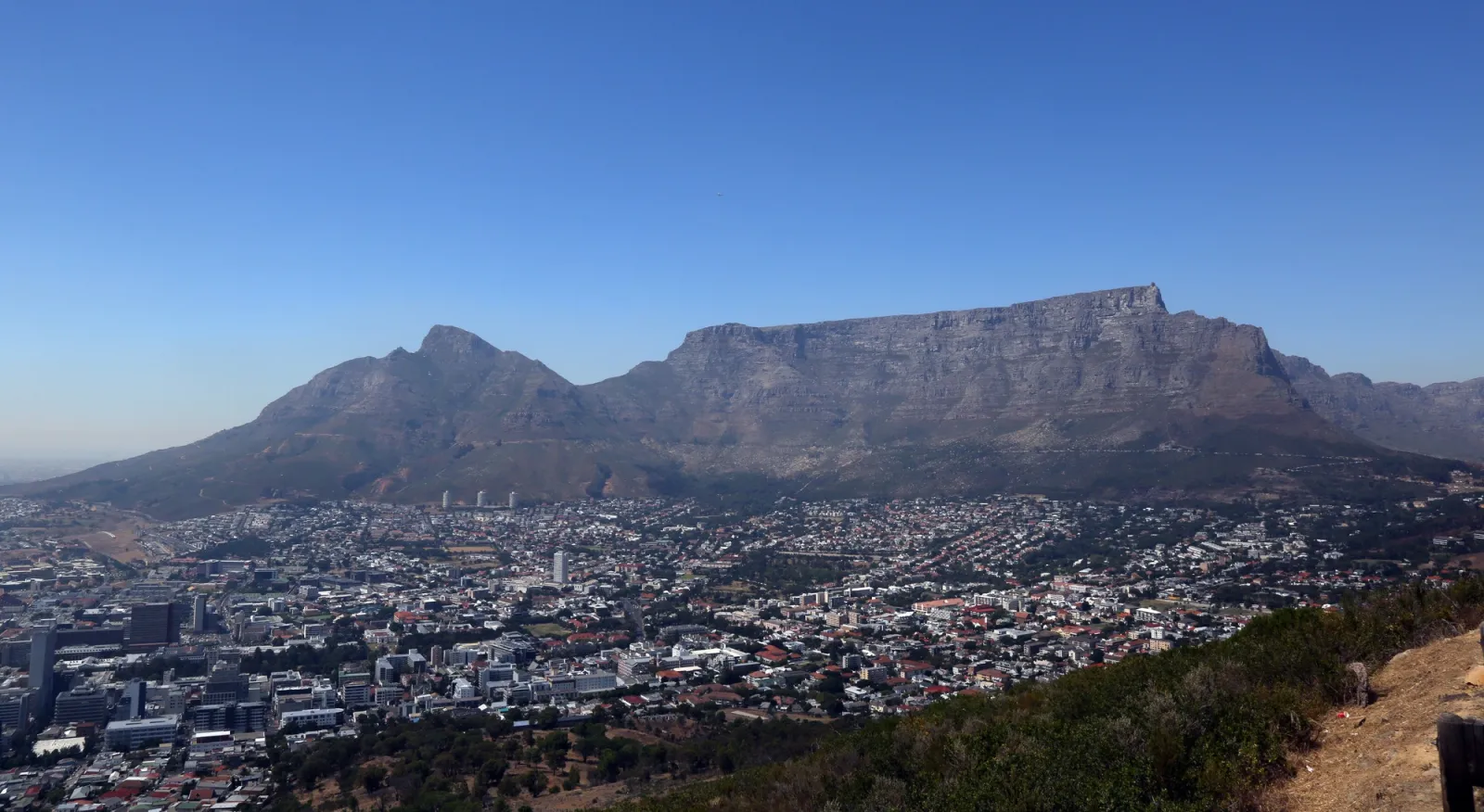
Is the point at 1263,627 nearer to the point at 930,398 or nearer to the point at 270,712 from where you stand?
the point at 270,712

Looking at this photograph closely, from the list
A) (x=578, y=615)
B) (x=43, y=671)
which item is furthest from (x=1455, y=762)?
(x=578, y=615)

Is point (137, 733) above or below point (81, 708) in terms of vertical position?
below

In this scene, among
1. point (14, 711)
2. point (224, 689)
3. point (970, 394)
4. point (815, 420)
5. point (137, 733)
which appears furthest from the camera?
point (815, 420)

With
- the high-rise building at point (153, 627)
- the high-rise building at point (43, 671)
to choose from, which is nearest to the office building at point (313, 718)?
the high-rise building at point (43, 671)

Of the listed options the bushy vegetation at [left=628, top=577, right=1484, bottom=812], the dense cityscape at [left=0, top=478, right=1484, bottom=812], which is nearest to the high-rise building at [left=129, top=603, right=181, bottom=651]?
the dense cityscape at [left=0, top=478, right=1484, bottom=812]

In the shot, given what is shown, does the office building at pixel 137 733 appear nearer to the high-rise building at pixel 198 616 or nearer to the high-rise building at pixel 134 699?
the high-rise building at pixel 134 699

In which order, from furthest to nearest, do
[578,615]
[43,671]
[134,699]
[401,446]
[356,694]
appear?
[401,446]
[578,615]
[356,694]
[43,671]
[134,699]

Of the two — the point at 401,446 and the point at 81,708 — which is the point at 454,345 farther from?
the point at 81,708
